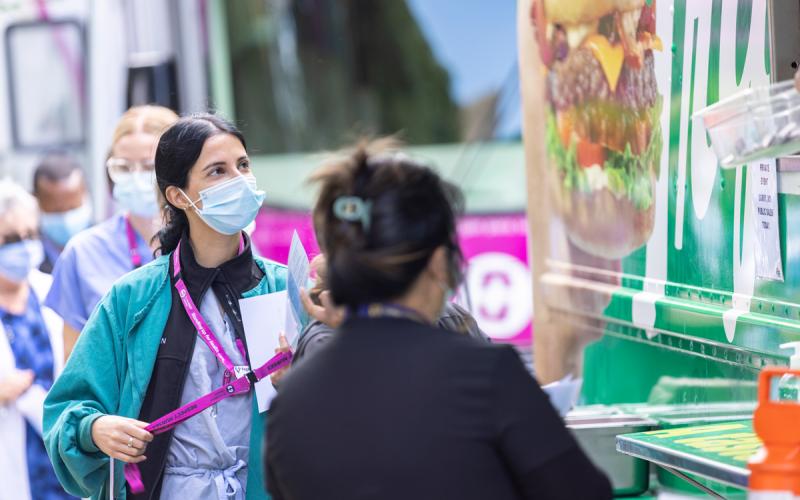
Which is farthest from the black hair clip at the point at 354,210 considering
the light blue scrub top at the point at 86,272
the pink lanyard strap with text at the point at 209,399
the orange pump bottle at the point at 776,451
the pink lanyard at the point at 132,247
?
the pink lanyard at the point at 132,247

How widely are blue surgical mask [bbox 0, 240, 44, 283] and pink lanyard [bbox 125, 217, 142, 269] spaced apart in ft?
3.09

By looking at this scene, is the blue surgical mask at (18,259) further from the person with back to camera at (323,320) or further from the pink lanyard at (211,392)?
the person with back to camera at (323,320)

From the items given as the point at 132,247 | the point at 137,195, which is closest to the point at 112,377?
the point at 132,247

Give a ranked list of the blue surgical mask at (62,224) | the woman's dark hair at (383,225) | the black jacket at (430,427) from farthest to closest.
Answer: the blue surgical mask at (62,224), the woman's dark hair at (383,225), the black jacket at (430,427)

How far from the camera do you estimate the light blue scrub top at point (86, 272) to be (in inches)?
177

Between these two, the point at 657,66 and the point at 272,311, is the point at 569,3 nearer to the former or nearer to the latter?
the point at 657,66

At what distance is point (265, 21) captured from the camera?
1034 centimetres

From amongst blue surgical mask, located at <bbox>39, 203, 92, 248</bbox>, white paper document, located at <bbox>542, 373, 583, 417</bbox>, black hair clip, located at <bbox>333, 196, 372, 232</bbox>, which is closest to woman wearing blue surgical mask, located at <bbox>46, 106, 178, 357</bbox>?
black hair clip, located at <bbox>333, 196, 372, 232</bbox>

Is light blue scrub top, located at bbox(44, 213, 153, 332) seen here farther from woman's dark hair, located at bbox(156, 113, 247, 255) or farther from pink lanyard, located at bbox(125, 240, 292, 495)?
pink lanyard, located at bbox(125, 240, 292, 495)

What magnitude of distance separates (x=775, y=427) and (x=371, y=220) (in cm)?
77

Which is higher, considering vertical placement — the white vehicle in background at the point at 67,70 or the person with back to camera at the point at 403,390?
the white vehicle in background at the point at 67,70

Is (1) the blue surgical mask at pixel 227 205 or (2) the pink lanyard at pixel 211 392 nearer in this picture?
(2) the pink lanyard at pixel 211 392

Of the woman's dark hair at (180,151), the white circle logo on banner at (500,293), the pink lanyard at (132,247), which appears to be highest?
the woman's dark hair at (180,151)

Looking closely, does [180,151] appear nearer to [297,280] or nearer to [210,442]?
[297,280]
